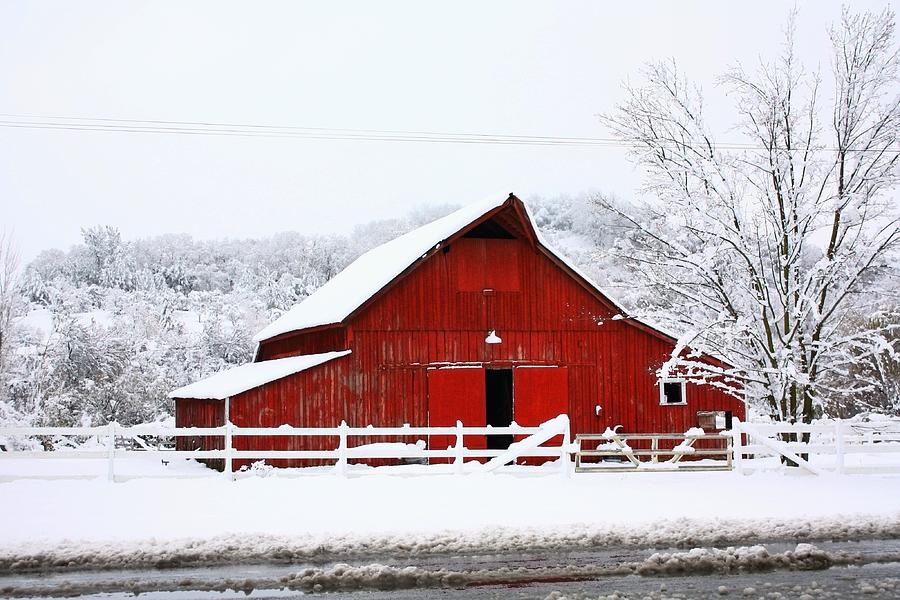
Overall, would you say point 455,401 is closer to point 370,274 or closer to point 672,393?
point 672,393

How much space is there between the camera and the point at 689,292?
913 inches

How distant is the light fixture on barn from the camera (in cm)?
2466

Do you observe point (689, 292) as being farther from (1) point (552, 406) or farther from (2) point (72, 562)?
(2) point (72, 562)

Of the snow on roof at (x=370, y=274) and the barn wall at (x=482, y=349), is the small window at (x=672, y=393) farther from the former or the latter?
the snow on roof at (x=370, y=274)

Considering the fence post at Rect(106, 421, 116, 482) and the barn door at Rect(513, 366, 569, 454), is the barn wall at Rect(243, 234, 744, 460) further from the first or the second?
the fence post at Rect(106, 421, 116, 482)

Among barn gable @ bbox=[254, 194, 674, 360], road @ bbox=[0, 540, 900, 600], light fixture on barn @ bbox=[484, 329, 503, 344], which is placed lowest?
road @ bbox=[0, 540, 900, 600]

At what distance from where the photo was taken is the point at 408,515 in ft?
46.1

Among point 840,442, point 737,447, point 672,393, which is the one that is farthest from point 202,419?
point 840,442

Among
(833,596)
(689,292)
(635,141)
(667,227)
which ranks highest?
(635,141)

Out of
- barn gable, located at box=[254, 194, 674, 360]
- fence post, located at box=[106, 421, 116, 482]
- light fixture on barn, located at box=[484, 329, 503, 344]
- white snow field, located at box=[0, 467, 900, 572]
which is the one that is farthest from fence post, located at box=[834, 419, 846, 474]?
fence post, located at box=[106, 421, 116, 482]

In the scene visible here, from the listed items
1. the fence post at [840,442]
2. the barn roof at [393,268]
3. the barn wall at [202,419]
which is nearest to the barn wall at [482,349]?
the barn roof at [393,268]

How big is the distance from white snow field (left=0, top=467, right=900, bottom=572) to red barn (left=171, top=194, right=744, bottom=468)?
4796 millimetres

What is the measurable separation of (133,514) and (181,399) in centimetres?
1802

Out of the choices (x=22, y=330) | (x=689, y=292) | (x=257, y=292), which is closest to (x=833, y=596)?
(x=689, y=292)
